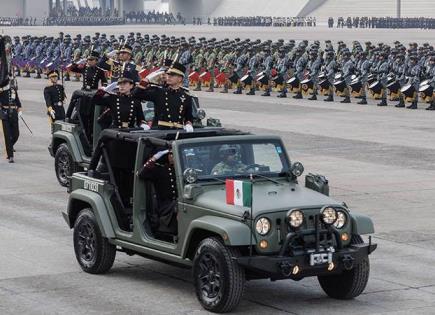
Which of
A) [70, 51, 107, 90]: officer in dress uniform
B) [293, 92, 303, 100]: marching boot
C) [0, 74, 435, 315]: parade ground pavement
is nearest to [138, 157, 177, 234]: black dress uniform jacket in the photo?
[0, 74, 435, 315]: parade ground pavement

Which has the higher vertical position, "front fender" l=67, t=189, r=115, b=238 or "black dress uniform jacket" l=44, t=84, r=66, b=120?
"black dress uniform jacket" l=44, t=84, r=66, b=120

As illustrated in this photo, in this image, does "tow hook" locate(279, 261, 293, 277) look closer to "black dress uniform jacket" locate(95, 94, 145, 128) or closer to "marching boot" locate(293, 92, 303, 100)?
"black dress uniform jacket" locate(95, 94, 145, 128)

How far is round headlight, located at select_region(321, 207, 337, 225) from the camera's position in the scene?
11.4 metres

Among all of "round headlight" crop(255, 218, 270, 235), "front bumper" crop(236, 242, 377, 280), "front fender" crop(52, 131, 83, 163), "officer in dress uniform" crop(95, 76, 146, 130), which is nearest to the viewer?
"front bumper" crop(236, 242, 377, 280)

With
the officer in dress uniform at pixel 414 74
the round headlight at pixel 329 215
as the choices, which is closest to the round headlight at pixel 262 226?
the round headlight at pixel 329 215

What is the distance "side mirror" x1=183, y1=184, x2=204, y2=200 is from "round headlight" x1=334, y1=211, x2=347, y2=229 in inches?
50.8

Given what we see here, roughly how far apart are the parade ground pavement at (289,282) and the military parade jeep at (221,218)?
0.39 m

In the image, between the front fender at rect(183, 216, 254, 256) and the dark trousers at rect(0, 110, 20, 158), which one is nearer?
the front fender at rect(183, 216, 254, 256)

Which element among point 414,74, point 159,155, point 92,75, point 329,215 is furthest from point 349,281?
point 414,74

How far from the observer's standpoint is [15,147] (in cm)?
2603

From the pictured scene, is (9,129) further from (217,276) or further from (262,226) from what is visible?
(262,226)

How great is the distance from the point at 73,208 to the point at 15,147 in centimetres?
1270

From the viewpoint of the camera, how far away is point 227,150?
12.4 metres

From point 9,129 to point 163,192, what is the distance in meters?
11.1
